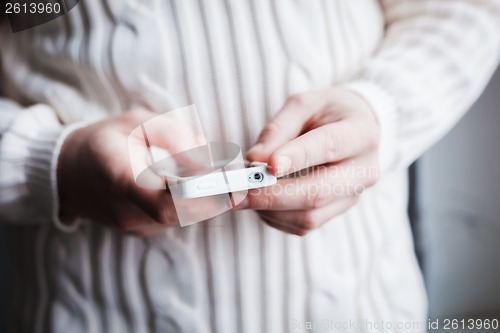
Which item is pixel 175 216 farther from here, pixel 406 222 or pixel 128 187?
pixel 406 222

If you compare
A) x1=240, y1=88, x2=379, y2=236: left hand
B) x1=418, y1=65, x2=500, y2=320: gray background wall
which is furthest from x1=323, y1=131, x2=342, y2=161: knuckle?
x1=418, y1=65, x2=500, y2=320: gray background wall

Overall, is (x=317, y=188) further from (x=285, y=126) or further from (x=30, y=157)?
(x=30, y=157)

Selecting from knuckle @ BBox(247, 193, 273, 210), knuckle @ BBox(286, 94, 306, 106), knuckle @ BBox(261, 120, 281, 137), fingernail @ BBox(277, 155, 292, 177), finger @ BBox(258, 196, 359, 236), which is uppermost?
knuckle @ BBox(286, 94, 306, 106)

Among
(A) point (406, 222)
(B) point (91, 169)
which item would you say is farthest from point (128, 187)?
(A) point (406, 222)

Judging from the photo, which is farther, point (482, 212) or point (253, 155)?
point (482, 212)

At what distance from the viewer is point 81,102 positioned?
259 millimetres

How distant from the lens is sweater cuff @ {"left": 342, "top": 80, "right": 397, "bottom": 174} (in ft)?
0.92

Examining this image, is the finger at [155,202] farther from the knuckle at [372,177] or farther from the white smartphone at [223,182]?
the knuckle at [372,177]

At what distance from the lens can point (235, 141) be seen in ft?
0.85

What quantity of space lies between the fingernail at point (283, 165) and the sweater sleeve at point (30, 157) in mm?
115

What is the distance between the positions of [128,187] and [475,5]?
0.24 m

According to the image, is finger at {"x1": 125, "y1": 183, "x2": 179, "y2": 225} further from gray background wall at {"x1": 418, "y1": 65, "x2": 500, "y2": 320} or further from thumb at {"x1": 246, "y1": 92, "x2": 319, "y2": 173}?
gray background wall at {"x1": 418, "y1": 65, "x2": 500, "y2": 320}

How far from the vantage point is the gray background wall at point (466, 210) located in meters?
0.33

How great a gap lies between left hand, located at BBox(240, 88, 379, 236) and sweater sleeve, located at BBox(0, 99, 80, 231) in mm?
107
